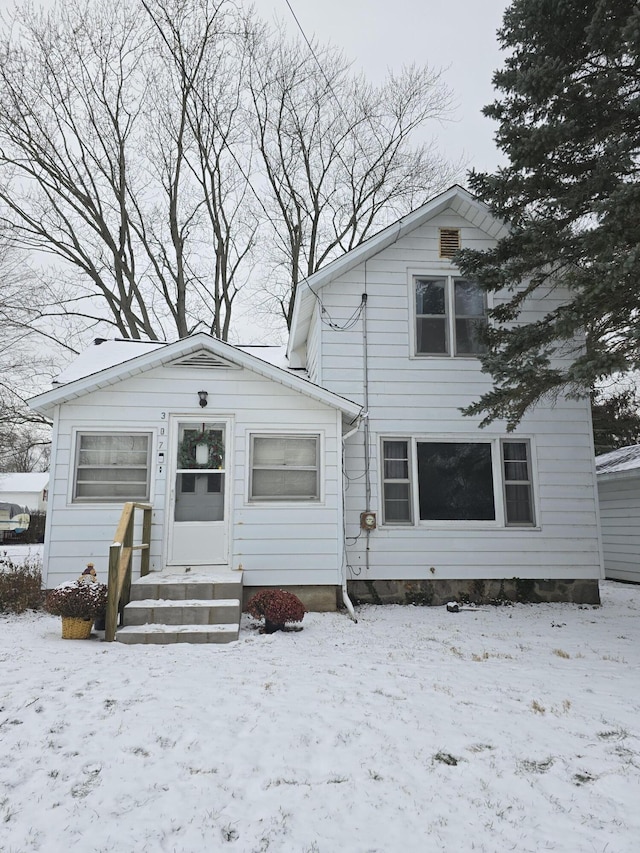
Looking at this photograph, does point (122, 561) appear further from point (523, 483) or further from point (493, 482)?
point (523, 483)

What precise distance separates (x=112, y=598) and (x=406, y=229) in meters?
7.29

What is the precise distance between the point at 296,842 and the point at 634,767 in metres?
2.03

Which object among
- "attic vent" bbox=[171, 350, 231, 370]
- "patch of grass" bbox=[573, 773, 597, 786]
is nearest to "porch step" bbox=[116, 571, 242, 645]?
"attic vent" bbox=[171, 350, 231, 370]

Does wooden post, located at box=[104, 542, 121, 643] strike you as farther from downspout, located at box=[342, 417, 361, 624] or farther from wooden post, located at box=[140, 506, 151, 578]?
downspout, located at box=[342, 417, 361, 624]

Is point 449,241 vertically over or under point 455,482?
over

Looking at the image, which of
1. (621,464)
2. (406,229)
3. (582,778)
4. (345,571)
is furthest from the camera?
(621,464)

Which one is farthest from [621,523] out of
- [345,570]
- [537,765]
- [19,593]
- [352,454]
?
[19,593]

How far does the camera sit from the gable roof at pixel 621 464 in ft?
38.7

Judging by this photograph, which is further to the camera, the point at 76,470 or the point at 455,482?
the point at 455,482

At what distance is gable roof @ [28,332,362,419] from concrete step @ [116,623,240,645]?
3415 millimetres

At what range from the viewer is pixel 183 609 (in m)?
6.58

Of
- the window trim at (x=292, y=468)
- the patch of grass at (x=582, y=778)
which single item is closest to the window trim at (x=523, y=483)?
the window trim at (x=292, y=468)

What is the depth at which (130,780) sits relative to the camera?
309 centimetres

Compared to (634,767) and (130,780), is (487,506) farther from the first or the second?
(130,780)
